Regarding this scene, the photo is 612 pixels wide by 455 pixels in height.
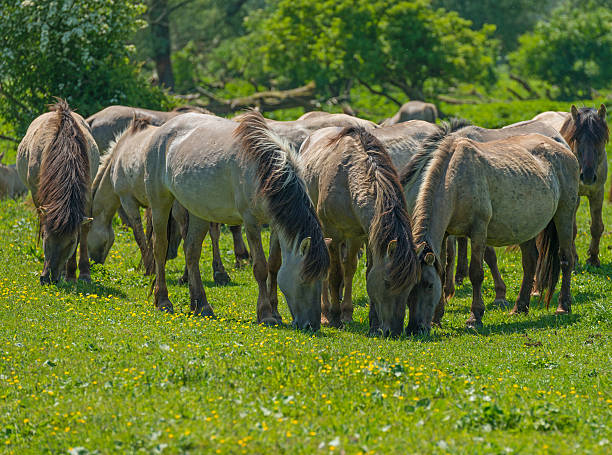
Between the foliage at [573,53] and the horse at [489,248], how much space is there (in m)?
23.7

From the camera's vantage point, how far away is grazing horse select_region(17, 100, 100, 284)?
1220 cm

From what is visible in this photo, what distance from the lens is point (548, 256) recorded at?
12.2 meters

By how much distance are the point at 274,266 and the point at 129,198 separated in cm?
388

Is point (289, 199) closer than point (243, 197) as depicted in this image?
Yes

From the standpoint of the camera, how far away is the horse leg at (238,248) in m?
15.4

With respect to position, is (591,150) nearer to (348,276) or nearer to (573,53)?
(348,276)

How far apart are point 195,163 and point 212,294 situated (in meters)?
3.00

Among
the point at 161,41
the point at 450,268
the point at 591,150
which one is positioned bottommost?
the point at 450,268

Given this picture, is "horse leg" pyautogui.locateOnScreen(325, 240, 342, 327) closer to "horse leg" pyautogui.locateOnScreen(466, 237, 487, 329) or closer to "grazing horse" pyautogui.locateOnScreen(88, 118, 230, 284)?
"horse leg" pyautogui.locateOnScreen(466, 237, 487, 329)

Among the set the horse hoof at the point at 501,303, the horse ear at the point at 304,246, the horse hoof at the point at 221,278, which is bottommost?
the horse hoof at the point at 221,278

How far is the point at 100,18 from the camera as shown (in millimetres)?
21516

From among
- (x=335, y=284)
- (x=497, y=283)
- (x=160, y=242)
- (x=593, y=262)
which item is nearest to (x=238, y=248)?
(x=160, y=242)

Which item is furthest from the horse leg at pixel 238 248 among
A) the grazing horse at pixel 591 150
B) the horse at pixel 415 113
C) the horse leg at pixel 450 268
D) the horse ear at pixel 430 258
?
the horse at pixel 415 113

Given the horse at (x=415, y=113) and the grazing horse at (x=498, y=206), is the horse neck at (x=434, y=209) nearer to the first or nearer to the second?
the grazing horse at (x=498, y=206)
